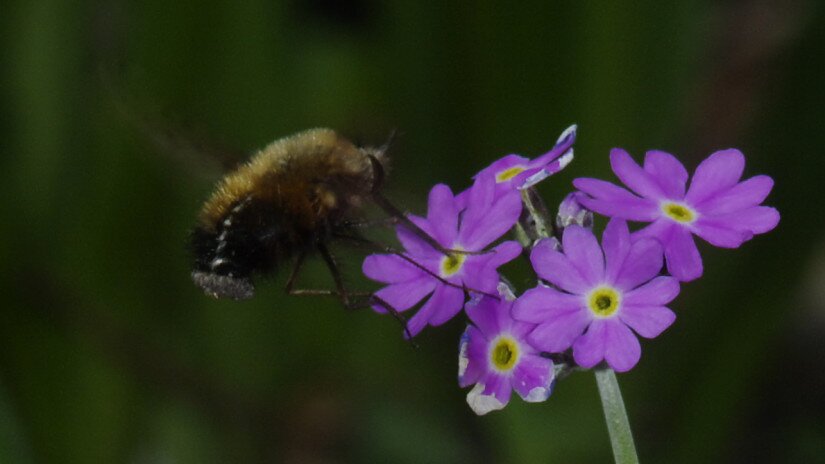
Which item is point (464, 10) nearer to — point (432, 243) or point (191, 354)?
point (191, 354)

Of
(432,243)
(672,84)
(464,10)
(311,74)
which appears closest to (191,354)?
(311,74)

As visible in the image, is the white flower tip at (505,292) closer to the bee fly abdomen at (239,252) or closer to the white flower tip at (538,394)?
the white flower tip at (538,394)

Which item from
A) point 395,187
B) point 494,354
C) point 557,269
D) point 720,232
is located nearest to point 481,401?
point 494,354

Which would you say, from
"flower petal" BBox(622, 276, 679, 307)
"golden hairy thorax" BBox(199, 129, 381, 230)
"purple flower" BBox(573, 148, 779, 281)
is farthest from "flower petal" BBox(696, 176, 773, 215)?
"golden hairy thorax" BBox(199, 129, 381, 230)

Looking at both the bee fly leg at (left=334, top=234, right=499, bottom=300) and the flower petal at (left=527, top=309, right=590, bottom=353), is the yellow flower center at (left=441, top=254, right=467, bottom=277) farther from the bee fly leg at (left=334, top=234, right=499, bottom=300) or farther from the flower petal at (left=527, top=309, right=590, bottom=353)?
the flower petal at (left=527, top=309, right=590, bottom=353)

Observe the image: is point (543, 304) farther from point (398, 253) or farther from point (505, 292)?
point (398, 253)

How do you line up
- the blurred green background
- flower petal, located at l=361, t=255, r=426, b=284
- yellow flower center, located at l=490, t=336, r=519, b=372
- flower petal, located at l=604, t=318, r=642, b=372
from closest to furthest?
flower petal, located at l=604, t=318, r=642, b=372, yellow flower center, located at l=490, t=336, r=519, b=372, flower petal, located at l=361, t=255, r=426, b=284, the blurred green background
